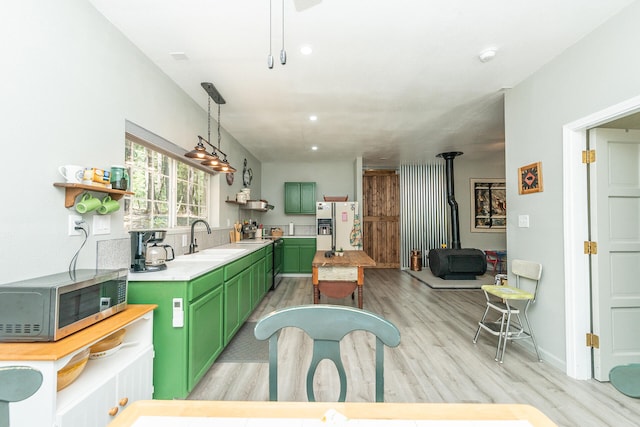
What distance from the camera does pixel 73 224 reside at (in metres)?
1.79

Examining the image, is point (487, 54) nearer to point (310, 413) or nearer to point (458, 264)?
point (310, 413)

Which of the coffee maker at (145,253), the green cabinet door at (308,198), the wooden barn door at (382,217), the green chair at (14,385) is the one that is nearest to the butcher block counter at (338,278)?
the coffee maker at (145,253)

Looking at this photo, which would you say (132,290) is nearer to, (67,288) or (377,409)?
(67,288)

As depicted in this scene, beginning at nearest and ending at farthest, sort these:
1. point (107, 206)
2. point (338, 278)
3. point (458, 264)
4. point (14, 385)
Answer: point (14, 385), point (107, 206), point (338, 278), point (458, 264)

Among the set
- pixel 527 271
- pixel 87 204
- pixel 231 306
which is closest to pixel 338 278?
pixel 231 306

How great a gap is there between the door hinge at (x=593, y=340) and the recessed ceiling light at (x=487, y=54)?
246 cm

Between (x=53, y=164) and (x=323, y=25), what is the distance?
1976 millimetres

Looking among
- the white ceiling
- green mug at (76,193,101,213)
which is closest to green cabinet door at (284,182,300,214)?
the white ceiling

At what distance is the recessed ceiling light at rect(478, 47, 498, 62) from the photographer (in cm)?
244

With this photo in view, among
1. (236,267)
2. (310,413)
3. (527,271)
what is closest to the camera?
(310,413)

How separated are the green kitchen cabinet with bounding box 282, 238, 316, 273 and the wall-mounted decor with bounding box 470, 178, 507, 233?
4438 millimetres

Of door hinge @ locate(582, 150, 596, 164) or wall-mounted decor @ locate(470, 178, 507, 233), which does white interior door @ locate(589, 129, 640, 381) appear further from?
Answer: wall-mounted decor @ locate(470, 178, 507, 233)

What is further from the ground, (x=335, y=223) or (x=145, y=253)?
(x=335, y=223)

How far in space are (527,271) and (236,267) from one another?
292 cm
